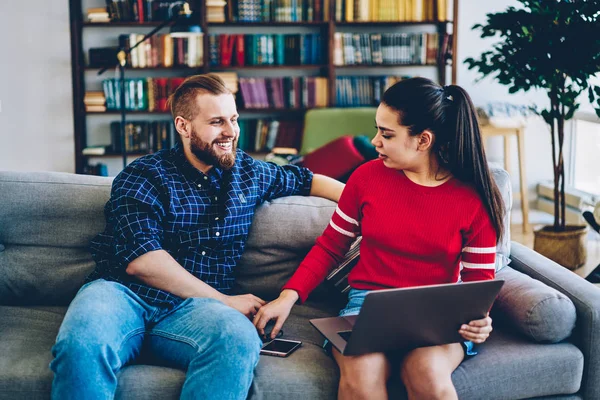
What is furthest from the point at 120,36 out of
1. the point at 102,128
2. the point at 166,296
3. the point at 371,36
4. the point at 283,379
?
the point at 283,379

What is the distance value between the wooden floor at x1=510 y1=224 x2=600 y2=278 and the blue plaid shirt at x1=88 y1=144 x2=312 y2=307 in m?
2.53

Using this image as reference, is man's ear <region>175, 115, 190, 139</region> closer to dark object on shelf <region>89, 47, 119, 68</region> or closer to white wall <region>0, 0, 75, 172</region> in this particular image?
dark object on shelf <region>89, 47, 119, 68</region>

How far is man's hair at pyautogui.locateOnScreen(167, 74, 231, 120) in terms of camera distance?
218 cm

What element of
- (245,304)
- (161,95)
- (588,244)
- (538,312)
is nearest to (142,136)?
(161,95)

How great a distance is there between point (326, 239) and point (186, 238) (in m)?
0.40

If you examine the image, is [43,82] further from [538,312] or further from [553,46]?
[538,312]

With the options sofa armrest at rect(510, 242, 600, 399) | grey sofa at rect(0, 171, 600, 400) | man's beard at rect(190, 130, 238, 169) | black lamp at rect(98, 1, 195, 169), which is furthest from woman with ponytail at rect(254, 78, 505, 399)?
black lamp at rect(98, 1, 195, 169)

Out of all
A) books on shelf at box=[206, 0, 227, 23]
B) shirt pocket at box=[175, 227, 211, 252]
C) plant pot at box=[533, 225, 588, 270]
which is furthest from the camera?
books on shelf at box=[206, 0, 227, 23]

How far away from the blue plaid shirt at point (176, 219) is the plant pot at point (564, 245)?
2.36 meters

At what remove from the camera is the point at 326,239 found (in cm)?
207

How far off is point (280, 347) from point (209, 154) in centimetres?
60

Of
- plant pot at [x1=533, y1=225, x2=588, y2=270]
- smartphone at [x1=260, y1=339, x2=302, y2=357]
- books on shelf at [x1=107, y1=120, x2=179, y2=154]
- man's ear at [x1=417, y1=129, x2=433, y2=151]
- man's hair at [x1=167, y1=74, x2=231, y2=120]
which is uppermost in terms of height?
man's hair at [x1=167, y1=74, x2=231, y2=120]

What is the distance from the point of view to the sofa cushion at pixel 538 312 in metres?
1.90

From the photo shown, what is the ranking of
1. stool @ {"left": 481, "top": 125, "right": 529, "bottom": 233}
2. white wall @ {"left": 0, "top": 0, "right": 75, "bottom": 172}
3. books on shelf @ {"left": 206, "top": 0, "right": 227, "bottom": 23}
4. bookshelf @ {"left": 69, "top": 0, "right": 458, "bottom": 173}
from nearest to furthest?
stool @ {"left": 481, "top": 125, "right": 529, "bottom": 233}
books on shelf @ {"left": 206, "top": 0, "right": 227, "bottom": 23}
bookshelf @ {"left": 69, "top": 0, "right": 458, "bottom": 173}
white wall @ {"left": 0, "top": 0, "right": 75, "bottom": 172}
